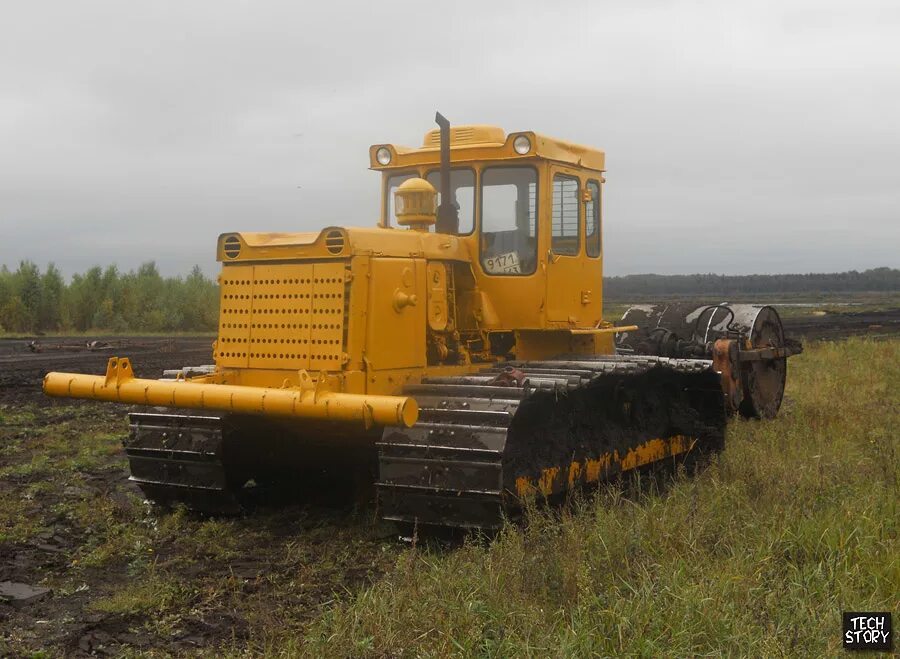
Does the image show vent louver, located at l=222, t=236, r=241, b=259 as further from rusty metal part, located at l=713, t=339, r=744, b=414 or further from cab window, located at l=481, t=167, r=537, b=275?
rusty metal part, located at l=713, t=339, r=744, b=414

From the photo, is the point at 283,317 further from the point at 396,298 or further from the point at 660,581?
the point at 660,581

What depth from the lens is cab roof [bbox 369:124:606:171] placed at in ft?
28.5

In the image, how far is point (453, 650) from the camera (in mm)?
4820

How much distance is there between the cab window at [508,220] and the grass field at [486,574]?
6.77ft

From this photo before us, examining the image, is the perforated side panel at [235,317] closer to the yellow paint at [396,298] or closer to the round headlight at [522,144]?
the yellow paint at [396,298]

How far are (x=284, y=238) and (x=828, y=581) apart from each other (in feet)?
14.7

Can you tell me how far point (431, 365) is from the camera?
8.12 metres

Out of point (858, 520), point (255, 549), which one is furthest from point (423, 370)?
point (858, 520)

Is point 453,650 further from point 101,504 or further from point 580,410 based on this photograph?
point 101,504

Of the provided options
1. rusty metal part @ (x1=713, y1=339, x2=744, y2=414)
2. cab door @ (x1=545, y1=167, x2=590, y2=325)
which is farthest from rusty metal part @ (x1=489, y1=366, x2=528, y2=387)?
rusty metal part @ (x1=713, y1=339, x2=744, y2=414)

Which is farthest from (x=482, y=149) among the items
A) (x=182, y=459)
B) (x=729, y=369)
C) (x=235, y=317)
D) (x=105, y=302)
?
(x=105, y=302)

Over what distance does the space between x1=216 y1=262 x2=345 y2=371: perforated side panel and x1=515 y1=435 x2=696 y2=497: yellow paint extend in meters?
1.63

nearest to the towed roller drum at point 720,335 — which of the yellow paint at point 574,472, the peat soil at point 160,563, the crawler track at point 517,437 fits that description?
the crawler track at point 517,437

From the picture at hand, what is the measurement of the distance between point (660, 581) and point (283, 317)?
11.5 ft
